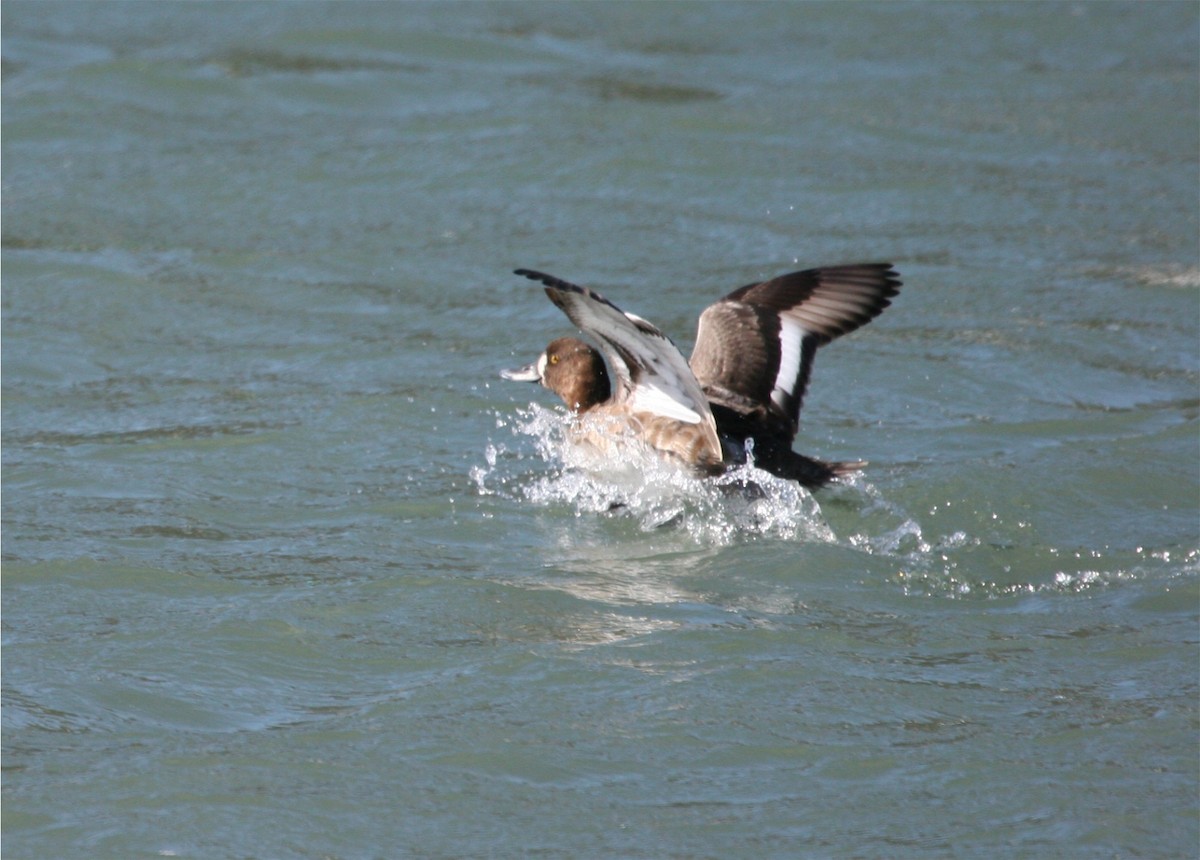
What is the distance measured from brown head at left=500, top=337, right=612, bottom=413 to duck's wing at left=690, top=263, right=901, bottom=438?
2.00 feet

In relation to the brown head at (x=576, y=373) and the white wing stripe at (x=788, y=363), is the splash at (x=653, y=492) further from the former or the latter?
the white wing stripe at (x=788, y=363)

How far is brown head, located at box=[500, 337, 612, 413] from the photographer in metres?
7.21

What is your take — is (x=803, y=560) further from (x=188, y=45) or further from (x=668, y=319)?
(x=188, y=45)

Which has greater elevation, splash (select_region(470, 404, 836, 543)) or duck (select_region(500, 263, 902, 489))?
duck (select_region(500, 263, 902, 489))

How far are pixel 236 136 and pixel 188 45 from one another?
7.13 ft

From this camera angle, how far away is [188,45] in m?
13.4

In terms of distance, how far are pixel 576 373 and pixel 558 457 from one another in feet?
1.27

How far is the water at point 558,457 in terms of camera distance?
→ 14.4 ft

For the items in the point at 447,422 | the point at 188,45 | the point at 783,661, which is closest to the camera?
the point at 783,661

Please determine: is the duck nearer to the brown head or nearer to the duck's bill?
the brown head

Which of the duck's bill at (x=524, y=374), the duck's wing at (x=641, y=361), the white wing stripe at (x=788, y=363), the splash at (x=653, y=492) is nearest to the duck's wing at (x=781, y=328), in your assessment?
the white wing stripe at (x=788, y=363)

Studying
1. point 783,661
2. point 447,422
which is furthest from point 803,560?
point 447,422

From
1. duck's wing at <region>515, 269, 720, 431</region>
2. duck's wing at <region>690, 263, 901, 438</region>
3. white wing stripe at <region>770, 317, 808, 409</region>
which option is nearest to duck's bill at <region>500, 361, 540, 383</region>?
duck's wing at <region>515, 269, 720, 431</region>

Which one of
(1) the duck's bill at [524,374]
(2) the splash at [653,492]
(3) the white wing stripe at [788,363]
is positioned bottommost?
(2) the splash at [653,492]
